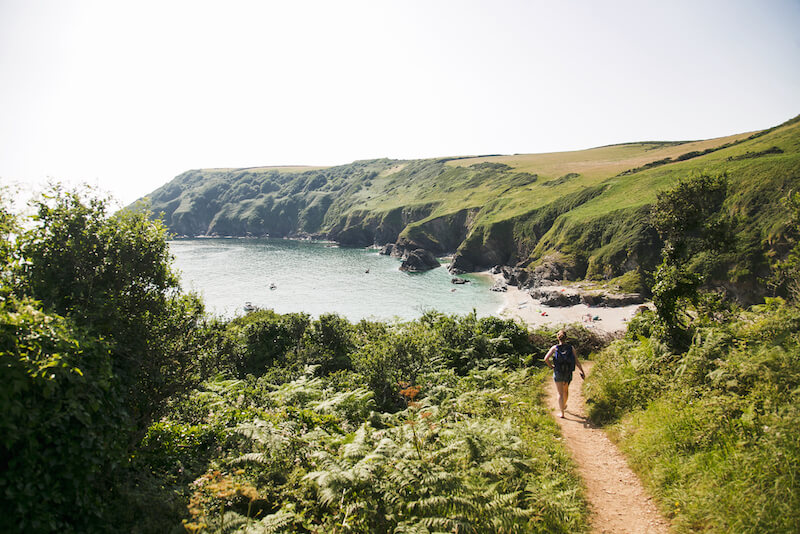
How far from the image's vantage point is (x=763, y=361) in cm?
692

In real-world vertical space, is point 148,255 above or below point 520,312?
above

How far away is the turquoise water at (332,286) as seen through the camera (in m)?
67.6

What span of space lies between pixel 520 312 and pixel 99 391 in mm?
59362

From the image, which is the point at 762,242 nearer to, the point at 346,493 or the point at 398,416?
the point at 398,416

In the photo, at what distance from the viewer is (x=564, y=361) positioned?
34.6 ft

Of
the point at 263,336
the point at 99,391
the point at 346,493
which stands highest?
the point at 99,391

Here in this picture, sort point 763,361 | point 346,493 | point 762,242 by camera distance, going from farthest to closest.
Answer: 1. point 762,242
2. point 763,361
3. point 346,493

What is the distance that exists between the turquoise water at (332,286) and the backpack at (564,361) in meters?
32.5

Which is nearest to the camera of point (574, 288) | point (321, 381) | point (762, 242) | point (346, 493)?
point (346, 493)

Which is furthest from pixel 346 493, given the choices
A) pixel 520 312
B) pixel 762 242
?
pixel 762 242

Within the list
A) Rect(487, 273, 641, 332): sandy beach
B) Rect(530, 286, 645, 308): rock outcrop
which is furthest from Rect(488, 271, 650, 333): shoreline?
Rect(530, 286, 645, 308): rock outcrop

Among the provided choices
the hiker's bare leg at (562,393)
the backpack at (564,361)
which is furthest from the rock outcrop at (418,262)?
the hiker's bare leg at (562,393)

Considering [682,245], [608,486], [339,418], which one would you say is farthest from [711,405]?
[339,418]

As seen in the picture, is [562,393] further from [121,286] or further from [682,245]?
[121,286]
